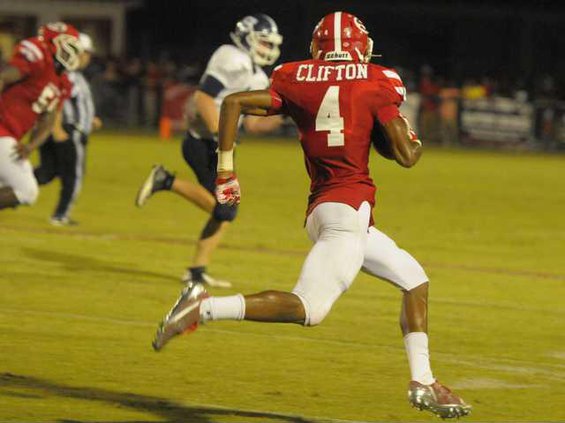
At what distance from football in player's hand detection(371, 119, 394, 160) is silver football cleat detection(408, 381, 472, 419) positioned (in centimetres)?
99

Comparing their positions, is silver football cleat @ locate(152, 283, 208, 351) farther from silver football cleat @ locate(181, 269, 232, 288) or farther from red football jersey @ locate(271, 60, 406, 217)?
Result: silver football cleat @ locate(181, 269, 232, 288)

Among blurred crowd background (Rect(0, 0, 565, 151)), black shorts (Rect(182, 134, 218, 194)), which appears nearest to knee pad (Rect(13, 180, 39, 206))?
black shorts (Rect(182, 134, 218, 194))

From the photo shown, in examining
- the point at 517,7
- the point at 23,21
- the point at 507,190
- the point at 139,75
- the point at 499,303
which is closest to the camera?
the point at 499,303

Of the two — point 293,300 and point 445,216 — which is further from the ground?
point 293,300

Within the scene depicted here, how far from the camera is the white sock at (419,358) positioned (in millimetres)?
6188

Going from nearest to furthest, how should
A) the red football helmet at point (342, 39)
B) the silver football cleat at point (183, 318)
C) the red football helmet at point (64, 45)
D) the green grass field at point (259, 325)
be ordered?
the silver football cleat at point (183, 318) < the red football helmet at point (342, 39) < the green grass field at point (259, 325) < the red football helmet at point (64, 45)

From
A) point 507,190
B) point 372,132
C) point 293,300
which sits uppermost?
point 372,132

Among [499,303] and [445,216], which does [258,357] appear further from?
[445,216]

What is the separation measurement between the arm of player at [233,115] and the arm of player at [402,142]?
529 mm

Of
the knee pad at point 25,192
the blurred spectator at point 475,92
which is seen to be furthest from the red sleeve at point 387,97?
the blurred spectator at point 475,92

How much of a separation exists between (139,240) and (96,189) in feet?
15.7

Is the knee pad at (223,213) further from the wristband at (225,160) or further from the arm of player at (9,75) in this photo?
the wristband at (225,160)

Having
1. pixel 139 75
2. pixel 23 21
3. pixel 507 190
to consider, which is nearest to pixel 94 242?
pixel 507 190

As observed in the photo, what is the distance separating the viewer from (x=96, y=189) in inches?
680
